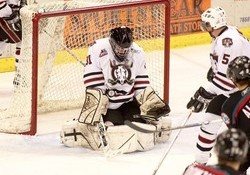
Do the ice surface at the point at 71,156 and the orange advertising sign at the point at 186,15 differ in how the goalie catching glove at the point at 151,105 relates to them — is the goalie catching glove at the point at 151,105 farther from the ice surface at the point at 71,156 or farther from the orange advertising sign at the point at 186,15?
the orange advertising sign at the point at 186,15

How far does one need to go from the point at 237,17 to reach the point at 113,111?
3675 mm

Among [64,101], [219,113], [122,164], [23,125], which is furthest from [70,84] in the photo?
[219,113]

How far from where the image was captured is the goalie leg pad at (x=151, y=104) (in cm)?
665

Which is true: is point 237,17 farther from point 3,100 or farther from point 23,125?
point 23,125

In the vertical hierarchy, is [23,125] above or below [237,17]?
below

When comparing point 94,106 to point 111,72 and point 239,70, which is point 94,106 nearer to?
point 111,72

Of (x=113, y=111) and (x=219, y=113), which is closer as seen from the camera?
(x=219, y=113)

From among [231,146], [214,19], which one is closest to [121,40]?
[214,19]

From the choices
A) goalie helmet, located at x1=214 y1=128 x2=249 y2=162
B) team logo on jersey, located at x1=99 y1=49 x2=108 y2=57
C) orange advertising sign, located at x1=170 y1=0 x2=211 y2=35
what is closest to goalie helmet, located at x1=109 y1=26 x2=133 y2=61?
team logo on jersey, located at x1=99 y1=49 x2=108 y2=57

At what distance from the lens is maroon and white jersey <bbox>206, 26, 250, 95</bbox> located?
5.96 meters

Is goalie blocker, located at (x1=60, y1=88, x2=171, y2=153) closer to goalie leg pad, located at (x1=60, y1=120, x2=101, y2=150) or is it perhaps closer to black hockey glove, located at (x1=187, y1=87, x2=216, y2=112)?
goalie leg pad, located at (x1=60, y1=120, x2=101, y2=150)

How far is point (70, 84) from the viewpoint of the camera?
7629mm

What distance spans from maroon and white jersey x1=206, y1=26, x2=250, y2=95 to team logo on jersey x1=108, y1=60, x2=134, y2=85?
77cm

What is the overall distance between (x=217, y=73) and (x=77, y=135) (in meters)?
1.26
